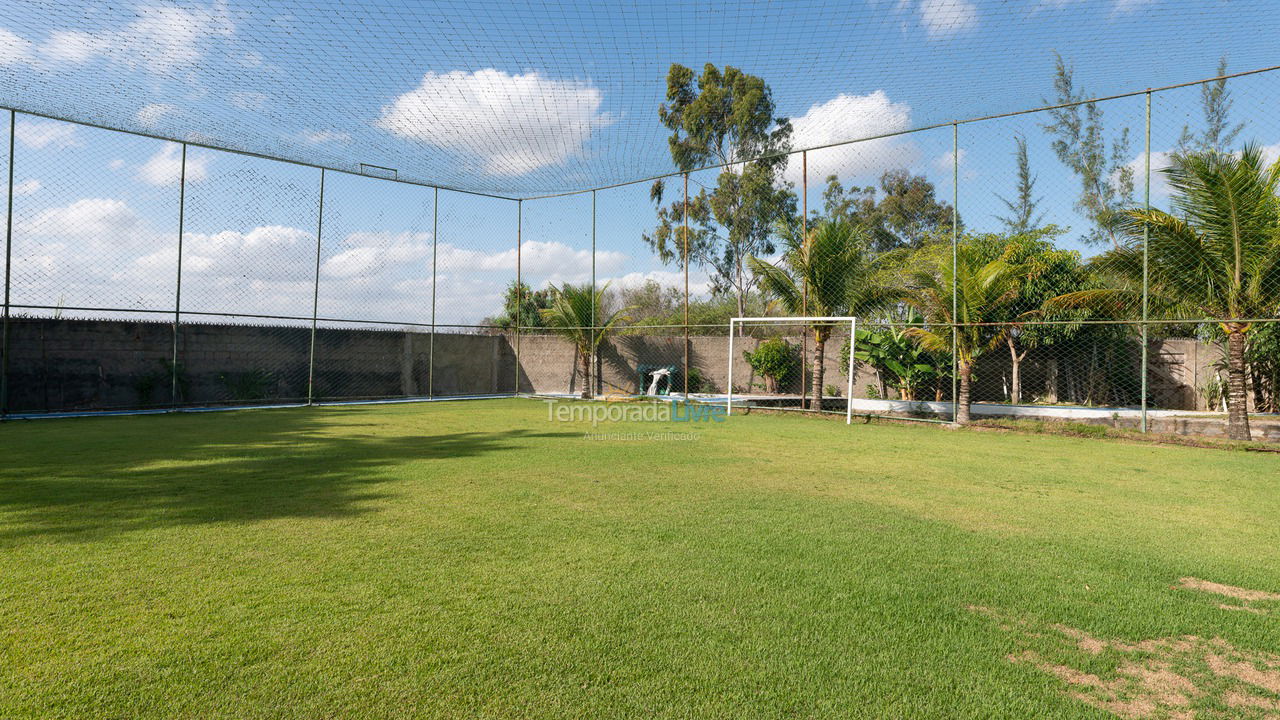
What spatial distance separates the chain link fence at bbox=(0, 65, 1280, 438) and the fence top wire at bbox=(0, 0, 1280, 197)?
922 mm

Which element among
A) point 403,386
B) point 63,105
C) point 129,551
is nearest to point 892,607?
point 129,551

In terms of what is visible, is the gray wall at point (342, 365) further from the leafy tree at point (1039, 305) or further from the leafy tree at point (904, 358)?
the leafy tree at point (904, 358)

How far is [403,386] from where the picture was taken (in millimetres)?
14469

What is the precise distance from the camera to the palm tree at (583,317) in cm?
1458

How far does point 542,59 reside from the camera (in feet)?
23.1

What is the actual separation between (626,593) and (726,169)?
21506 mm

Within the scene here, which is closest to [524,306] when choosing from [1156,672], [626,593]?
[626,593]

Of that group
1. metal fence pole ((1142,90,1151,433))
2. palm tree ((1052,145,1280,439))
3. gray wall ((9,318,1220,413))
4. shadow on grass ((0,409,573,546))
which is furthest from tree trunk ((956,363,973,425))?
shadow on grass ((0,409,573,546))

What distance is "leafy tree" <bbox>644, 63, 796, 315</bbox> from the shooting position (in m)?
22.0

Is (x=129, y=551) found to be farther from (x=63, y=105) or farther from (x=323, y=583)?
(x=63, y=105)

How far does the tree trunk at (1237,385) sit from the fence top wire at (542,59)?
3.03 m

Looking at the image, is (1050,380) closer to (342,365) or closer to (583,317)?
(583,317)

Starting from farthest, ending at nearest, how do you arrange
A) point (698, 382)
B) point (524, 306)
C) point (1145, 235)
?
point (524, 306) < point (698, 382) < point (1145, 235)

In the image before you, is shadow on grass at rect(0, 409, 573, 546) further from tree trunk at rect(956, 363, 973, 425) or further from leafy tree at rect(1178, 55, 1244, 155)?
leafy tree at rect(1178, 55, 1244, 155)
